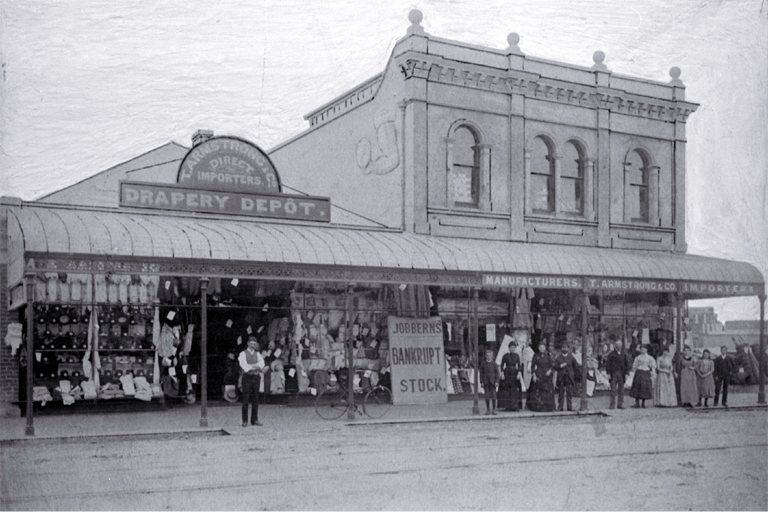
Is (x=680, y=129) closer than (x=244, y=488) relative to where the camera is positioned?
No

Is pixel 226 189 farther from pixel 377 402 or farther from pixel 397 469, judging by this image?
pixel 397 469

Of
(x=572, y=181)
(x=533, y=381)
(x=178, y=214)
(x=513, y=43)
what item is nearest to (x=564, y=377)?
(x=533, y=381)

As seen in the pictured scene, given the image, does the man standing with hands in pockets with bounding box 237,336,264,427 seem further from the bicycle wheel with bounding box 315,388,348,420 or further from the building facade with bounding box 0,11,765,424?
the bicycle wheel with bounding box 315,388,348,420

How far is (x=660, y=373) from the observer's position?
20.3m

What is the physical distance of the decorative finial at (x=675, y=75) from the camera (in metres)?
22.0

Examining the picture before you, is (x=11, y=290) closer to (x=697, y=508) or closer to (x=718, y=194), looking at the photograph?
(x=697, y=508)

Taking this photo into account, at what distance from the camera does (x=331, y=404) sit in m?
17.7

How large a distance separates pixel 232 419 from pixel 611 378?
8.70 metres

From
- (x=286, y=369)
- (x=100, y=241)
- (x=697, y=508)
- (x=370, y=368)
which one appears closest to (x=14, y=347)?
(x=100, y=241)

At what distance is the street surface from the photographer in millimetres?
10109

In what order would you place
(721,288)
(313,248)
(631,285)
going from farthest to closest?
(721,288) < (631,285) < (313,248)

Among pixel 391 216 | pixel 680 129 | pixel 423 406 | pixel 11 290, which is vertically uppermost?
pixel 680 129

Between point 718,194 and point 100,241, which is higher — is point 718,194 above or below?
above

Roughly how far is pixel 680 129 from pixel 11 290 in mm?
17633
